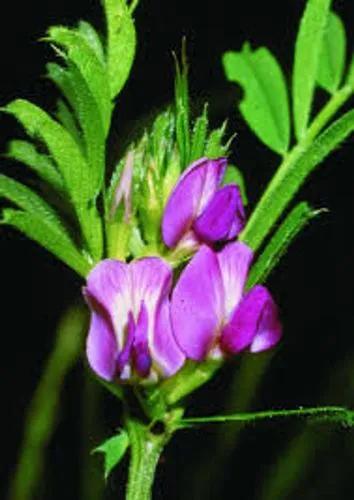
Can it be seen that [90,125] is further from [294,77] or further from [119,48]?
[294,77]

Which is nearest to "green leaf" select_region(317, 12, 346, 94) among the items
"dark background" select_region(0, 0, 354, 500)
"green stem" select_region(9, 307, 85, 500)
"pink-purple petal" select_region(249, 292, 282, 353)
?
→ "pink-purple petal" select_region(249, 292, 282, 353)

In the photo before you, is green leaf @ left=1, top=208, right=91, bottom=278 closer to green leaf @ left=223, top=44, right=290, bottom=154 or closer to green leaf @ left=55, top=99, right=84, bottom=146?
green leaf @ left=55, top=99, right=84, bottom=146

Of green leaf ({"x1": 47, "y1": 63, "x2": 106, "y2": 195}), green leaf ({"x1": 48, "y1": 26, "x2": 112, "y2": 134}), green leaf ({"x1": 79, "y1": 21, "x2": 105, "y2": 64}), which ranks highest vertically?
green leaf ({"x1": 79, "y1": 21, "x2": 105, "y2": 64})

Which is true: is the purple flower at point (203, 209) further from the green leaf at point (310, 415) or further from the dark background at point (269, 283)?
the dark background at point (269, 283)

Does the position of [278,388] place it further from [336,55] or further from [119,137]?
[336,55]

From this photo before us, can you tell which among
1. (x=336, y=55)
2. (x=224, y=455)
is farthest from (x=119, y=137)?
(x=336, y=55)

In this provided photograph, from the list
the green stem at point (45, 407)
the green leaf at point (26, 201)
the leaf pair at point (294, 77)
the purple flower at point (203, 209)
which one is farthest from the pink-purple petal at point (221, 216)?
the green stem at point (45, 407)

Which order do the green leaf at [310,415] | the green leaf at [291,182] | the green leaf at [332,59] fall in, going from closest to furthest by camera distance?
the green leaf at [310,415] < the green leaf at [291,182] < the green leaf at [332,59]
